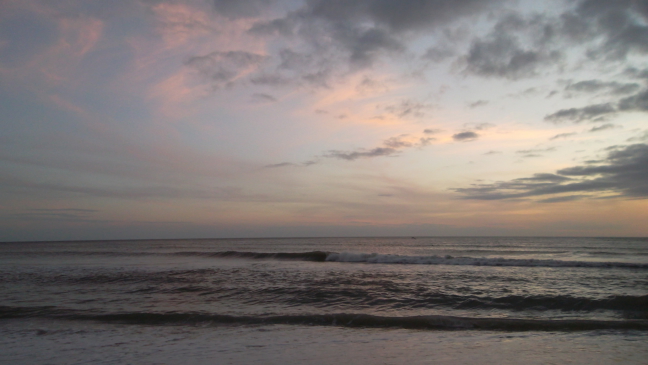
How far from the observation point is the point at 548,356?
6.71m

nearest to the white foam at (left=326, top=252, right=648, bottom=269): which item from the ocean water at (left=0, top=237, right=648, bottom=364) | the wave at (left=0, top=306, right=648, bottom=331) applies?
the ocean water at (left=0, top=237, right=648, bottom=364)

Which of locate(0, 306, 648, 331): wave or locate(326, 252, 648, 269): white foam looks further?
locate(326, 252, 648, 269): white foam

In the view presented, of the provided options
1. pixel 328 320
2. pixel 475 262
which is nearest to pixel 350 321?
pixel 328 320

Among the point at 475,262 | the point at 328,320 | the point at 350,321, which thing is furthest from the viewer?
the point at 475,262

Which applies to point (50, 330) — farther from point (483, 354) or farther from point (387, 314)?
point (483, 354)

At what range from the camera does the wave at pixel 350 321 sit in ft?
30.2

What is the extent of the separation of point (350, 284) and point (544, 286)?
877cm

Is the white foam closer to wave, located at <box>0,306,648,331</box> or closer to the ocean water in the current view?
the ocean water

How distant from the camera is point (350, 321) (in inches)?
391

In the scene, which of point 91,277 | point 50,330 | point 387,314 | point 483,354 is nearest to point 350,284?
point 387,314

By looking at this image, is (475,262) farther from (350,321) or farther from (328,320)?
(328,320)

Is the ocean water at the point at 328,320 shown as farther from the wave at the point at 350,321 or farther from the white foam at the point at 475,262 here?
the white foam at the point at 475,262

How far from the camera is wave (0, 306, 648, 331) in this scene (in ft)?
30.2

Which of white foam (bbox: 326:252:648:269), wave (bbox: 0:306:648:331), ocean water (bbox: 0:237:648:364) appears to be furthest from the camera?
white foam (bbox: 326:252:648:269)
